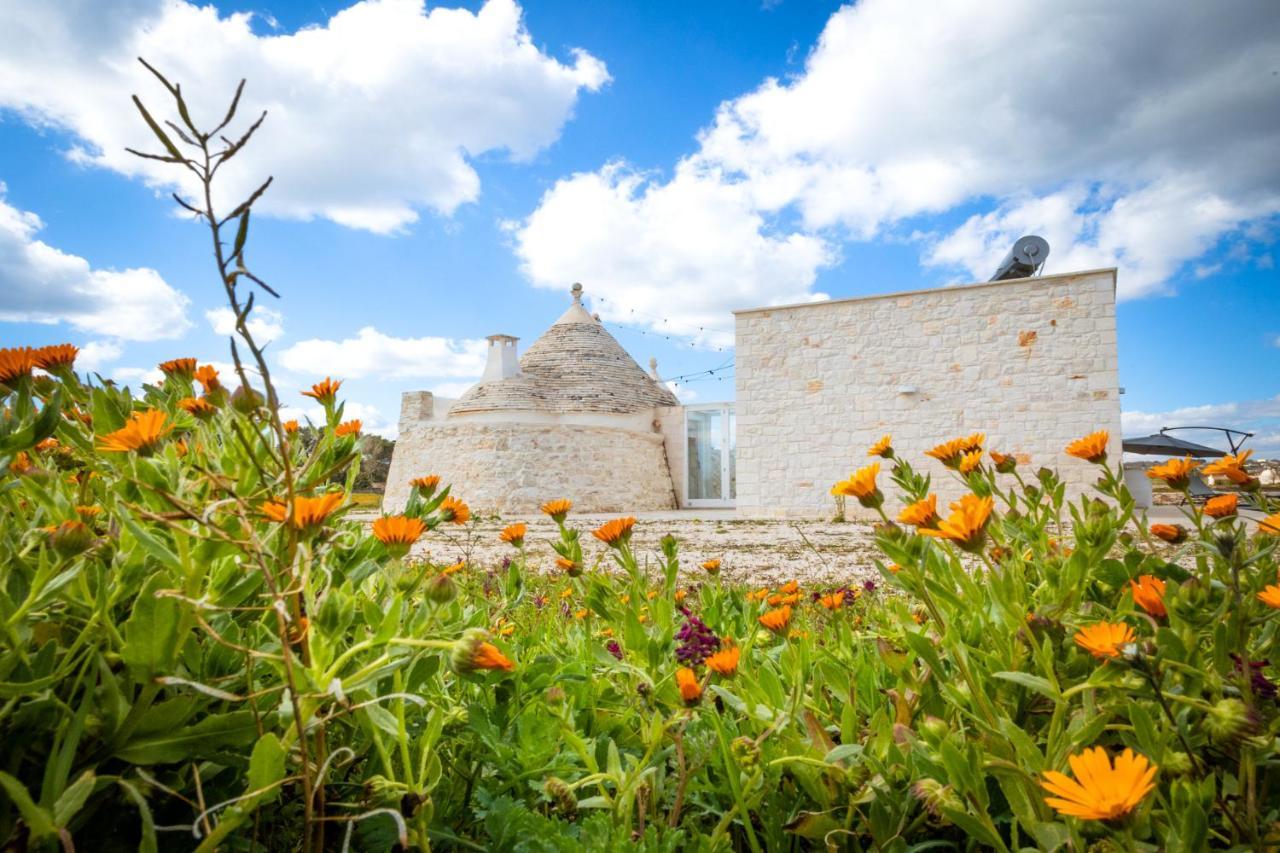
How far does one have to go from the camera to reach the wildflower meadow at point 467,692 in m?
0.64

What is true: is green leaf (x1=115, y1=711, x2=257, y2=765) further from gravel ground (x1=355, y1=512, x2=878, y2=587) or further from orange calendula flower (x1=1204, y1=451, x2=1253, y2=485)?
gravel ground (x1=355, y1=512, x2=878, y2=587)

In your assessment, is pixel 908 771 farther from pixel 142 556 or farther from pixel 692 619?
pixel 142 556

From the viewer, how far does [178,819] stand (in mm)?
799

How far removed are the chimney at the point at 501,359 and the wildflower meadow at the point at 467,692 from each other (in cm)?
1397

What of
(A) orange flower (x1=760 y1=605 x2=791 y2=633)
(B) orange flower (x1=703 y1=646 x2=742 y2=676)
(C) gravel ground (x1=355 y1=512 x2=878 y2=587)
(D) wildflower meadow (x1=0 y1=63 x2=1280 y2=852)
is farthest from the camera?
(C) gravel ground (x1=355 y1=512 x2=878 y2=587)

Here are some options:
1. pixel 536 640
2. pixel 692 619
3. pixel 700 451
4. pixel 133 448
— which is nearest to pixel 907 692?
pixel 692 619

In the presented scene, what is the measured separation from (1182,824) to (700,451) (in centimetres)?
1475

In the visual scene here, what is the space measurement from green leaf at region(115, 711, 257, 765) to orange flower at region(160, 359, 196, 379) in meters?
0.67

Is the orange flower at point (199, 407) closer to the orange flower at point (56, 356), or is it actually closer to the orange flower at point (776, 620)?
Result: the orange flower at point (56, 356)

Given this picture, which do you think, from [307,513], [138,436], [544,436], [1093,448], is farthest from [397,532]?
[544,436]

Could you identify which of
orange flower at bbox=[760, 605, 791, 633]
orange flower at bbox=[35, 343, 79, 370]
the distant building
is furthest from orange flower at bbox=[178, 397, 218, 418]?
the distant building

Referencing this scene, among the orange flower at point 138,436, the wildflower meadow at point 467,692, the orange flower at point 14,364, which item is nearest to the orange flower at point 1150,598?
the wildflower meadow at point 467,692

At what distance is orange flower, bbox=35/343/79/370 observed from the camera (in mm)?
927

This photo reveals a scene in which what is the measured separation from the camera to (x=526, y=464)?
13180mm
